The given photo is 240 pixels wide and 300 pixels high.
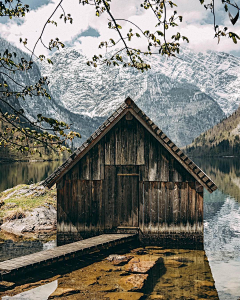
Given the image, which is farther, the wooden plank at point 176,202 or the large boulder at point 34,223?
the large boulder at point 34,223

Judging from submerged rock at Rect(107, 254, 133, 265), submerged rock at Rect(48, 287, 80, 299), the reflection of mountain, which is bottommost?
the reflection of mountain

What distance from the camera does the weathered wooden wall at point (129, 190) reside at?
16.1m

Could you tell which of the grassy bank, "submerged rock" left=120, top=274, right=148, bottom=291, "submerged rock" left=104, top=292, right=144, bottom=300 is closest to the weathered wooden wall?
"submerged rock" left=120, top=274, right=148, bottom=291

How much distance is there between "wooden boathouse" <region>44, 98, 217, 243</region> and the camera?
52.6 ft

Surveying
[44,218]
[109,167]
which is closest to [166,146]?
[109,167]

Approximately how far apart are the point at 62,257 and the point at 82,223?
9.43 feet

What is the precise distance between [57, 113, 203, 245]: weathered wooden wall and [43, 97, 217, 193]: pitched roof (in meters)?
0.32

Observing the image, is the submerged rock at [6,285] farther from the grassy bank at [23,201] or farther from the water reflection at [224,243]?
the grassy bank at [23,201]

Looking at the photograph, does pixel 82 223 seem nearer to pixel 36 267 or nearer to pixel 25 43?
pixel 36 267

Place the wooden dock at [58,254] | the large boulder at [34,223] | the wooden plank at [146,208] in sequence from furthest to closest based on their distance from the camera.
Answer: the large boulder at [34,223] → the wooden plank at [146,208] → the wooden dock at [58,254]

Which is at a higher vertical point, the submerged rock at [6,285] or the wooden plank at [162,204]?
the wooden plank at [162,204]

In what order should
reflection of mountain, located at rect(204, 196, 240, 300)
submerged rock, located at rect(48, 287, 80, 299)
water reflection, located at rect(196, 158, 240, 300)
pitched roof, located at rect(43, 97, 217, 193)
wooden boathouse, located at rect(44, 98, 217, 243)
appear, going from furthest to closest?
wooden boathouse, located at rect(44, 98, 217, 243) → pitched roof, located at rect(43, 97, 217, 193) → water reflection, located at rect(196, 158, 240, 300) → reflection of mountain, located at rect(204, 196, 240, 300) → submerged rock, located at rect(48, 287, 80, 299)

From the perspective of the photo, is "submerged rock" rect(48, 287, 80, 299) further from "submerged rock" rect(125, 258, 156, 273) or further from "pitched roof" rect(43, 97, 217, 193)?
"pitched roof" rect(43, 97, 217, 193)

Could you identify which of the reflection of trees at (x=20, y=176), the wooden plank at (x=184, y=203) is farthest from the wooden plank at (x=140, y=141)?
the reflection of trees at (x=20, y=176)
